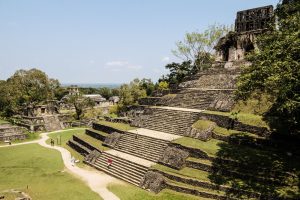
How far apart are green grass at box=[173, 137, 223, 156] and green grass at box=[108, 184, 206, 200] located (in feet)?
11.1

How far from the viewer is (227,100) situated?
23234 millimetres

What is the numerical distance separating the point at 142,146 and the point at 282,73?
11.9 metres

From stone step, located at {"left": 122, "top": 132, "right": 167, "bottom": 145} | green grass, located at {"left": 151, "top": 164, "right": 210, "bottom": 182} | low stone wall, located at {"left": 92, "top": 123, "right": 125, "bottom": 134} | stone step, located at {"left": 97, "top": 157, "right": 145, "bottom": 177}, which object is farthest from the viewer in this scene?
low stone wall, located at {"left": 92, "top": 123, "right": 125, "bottom": 134}

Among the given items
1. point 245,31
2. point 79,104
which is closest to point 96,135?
point 79,104

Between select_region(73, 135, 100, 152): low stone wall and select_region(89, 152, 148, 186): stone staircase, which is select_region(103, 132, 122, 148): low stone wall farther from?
select_region(89, 152, 148, 186): stone staircase

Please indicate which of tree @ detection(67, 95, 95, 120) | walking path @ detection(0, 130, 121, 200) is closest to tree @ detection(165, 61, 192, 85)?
tree @ detection(67, 95, 95, 120)

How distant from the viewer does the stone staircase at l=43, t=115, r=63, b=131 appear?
4158 centimetres

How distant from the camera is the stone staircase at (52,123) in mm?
41575

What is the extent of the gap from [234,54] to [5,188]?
2953 cm

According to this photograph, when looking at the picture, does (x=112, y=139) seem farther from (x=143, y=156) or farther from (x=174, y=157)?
(x=174, y=157)

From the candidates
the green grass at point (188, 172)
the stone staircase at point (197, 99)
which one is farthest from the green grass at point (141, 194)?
the stone staircase at point (197, 99)

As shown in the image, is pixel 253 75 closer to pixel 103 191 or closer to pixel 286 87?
pixel 286 87

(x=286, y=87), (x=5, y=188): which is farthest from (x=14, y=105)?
(x=286, y=87)

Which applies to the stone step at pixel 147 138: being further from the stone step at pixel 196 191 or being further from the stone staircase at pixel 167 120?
the stone step at pixel 196 191
